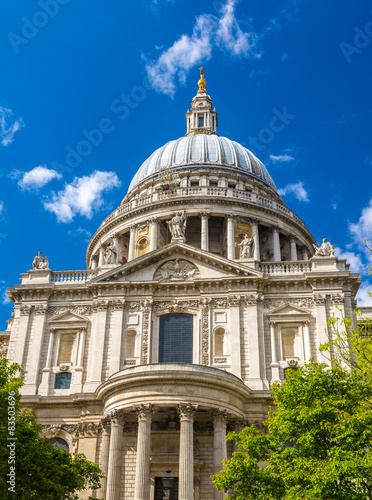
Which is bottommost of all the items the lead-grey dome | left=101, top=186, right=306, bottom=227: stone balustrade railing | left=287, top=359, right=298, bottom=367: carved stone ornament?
left=287, top=359, right=298, bottom=367: carved stone ornament

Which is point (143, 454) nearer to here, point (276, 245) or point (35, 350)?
point (35, 350)

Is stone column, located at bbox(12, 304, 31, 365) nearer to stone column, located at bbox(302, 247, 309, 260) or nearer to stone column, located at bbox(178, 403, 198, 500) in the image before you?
stone column, located at bbox(178, 403, 198, 500)

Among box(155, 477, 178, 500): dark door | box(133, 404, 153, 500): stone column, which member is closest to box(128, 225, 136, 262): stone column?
box(133, 404, 153, 500): stone column

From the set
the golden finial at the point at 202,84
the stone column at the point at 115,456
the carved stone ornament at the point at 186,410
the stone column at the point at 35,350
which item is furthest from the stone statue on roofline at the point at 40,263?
the golden finial at the point at 202,84

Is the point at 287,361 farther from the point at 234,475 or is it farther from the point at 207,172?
the point at 207,172

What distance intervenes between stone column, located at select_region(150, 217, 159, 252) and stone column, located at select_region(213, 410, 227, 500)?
932 inches

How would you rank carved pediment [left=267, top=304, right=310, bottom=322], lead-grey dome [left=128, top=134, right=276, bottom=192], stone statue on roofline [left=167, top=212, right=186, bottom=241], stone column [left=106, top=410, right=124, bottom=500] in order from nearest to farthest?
stone column [left=106, top=410, right=124, bottom=500] < carved pediment [left=267, top=304, right=310, bottom=322] < stone statue on roofline [left=167, top=212, right=186, bottom=241] < lead-grey dome [left=128, top=134, right=276, bottom=192]

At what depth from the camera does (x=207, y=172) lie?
63219 millimetres

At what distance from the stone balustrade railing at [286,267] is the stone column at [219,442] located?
12215 millimetres

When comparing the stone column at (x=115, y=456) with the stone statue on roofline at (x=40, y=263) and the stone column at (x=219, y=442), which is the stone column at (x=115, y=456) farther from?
the stone statue on roofline at (x=40, y=263)

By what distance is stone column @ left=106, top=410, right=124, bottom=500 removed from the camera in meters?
33.1

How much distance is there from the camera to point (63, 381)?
1623 inches

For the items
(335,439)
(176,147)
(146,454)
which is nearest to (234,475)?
(335,439)

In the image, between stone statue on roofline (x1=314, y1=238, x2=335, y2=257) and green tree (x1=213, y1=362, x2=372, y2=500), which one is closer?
green tree (x1=213, y1=362, x2=372, y2=500)
